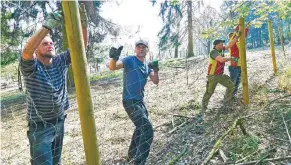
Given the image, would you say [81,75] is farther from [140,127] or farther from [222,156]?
[222,156]

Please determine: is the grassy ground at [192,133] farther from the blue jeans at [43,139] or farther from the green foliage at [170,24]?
the green foliage at [170,24]

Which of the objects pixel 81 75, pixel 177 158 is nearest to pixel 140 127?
pixel 177 158

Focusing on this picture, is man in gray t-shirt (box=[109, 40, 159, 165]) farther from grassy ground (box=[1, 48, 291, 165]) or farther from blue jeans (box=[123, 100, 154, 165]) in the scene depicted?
grassy ground (box=[1, 48, 291, 165])

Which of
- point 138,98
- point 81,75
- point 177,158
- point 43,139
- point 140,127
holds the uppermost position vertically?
point 81,75

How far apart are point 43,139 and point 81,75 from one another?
1145mm

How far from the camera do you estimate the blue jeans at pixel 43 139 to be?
2.56 metres

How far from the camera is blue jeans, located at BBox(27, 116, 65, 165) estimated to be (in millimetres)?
2564

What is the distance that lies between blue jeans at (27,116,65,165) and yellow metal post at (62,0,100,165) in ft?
2.91

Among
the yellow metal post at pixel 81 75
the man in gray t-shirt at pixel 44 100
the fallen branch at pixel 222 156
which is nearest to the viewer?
the yellow metal post at pixel 81 75

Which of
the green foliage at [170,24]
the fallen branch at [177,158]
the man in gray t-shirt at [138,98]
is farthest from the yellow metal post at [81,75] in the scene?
the green foliage at [170,24]

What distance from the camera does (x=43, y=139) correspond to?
262 centimetres

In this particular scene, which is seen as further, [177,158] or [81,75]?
[177,158]

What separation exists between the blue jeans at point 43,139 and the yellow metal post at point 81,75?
2.91 feet

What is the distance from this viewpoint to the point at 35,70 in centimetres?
251
